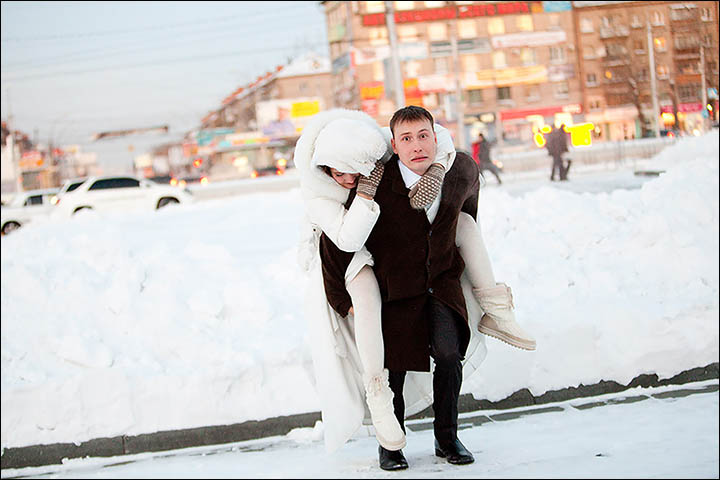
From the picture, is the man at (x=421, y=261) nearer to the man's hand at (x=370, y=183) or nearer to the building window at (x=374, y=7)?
the man's hand at (x=370, y=183)

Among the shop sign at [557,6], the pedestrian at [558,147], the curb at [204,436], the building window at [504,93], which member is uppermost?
the shop sign at [557,6]

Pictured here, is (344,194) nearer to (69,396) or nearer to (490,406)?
(490,406)

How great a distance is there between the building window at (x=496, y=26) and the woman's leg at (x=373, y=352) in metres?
51.3

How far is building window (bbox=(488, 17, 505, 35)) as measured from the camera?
5291 centimetres

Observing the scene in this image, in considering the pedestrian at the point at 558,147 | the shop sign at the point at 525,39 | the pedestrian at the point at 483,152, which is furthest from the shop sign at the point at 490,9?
the pedestrian at the point at 558,147

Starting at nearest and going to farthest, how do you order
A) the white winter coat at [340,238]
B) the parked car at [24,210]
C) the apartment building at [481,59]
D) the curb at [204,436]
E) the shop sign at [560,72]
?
the white winter coat at [340,238], the curb at [204,436], the parked car at [24,210], the apartment building at [481,59], the shop sign at [560,72]

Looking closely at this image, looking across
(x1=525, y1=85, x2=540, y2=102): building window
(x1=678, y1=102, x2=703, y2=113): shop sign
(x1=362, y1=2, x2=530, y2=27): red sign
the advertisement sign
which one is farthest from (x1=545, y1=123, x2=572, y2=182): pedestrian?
the advertisement sign

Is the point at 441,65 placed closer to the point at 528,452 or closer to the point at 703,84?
the point at 703,84

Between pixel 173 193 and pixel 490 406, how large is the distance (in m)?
17.5

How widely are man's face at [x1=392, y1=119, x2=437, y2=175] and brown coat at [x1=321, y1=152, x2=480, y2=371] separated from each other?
114 mm

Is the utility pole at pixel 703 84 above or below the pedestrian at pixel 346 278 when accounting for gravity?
above

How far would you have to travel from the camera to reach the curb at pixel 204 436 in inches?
231

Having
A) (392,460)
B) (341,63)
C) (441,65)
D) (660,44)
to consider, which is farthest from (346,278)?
(341,63)

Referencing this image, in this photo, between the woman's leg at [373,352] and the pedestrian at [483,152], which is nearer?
the woman's leg at [373,352]
